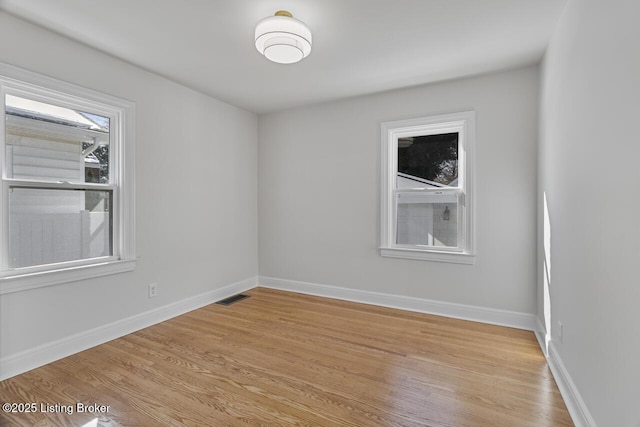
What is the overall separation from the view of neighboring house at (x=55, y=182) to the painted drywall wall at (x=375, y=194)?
2.17 metres

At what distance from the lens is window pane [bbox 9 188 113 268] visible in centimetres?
239

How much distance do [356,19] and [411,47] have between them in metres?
0.66

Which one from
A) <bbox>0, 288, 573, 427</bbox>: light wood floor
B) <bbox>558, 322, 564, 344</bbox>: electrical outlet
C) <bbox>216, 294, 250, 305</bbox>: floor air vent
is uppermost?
<bbox>558, 322, 564, 344</bbox>: electrical outlet

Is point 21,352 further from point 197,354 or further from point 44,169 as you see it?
point 44,169

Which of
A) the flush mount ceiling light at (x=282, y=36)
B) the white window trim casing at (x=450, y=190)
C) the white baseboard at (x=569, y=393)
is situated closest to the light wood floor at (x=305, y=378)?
the white baseboard at (x=569, y=393)

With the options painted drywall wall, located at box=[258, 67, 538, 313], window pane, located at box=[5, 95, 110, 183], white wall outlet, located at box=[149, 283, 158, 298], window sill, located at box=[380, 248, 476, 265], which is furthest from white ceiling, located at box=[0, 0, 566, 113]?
white wall outlet, located at box=[149, 283, 158, 298]

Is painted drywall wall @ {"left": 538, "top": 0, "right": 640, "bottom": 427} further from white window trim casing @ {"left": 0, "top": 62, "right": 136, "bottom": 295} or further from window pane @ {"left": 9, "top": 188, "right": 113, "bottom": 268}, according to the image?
window pane @ {"left": 9, "top": 188, "right": 113, "bottom": 268}

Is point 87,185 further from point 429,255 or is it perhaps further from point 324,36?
point 429,255

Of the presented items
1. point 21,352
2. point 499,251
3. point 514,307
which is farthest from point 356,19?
point 21,352

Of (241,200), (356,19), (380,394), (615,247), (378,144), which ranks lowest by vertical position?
(380,394)

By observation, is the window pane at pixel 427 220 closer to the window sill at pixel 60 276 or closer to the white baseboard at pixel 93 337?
the white baseboard at pixel 93 337

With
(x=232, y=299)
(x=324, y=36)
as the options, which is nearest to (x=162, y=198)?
(x=232, y=299)

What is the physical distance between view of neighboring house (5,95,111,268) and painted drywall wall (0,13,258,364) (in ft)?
0.90

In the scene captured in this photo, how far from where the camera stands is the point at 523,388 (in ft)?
6.95
